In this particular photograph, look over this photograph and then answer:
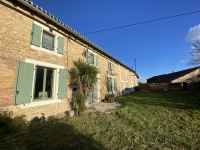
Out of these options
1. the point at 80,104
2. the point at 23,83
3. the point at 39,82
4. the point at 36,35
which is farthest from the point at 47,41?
the point at 80,104

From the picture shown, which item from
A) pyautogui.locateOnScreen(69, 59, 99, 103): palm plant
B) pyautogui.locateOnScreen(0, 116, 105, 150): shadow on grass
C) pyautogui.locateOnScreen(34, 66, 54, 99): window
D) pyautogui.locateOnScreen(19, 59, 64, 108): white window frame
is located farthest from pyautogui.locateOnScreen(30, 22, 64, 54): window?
pyautogui.locateOnScreen(0, 116, 105, 150): shadow on grass

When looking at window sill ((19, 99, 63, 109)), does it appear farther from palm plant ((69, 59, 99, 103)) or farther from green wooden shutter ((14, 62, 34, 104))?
palm plant ((69, 59, 99, 103))

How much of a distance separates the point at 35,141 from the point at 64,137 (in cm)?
78

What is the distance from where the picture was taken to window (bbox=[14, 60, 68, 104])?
424 cm

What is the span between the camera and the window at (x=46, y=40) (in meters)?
4.95

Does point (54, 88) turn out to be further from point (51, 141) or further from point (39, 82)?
point (51, 141)

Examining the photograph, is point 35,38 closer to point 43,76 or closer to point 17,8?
point 17,8

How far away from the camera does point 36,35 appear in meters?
4.98

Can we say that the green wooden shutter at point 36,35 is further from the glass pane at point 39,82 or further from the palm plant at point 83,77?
the palm plant at point 83,77

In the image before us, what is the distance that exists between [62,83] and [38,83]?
1.28 m

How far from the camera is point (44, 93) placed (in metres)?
5.19

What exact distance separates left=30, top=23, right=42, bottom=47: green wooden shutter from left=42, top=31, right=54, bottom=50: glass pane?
13.2 inches

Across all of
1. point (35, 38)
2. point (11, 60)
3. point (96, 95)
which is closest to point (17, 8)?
point (35, 38)

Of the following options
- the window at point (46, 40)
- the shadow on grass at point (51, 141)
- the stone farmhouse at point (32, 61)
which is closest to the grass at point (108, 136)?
the shadow on grass at point (51, 141)
